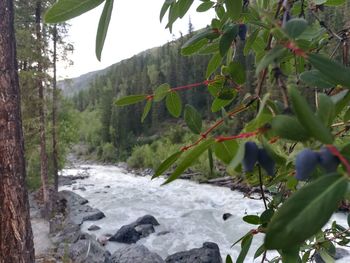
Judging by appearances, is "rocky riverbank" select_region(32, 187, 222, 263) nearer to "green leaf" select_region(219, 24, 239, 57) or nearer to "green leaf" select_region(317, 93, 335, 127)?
"green leaf" select_region(219, 24, 239, 57)

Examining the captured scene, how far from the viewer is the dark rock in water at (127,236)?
8008mm

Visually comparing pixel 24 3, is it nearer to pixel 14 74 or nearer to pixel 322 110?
pixel 14 74

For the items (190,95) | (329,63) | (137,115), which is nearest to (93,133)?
(137,115)

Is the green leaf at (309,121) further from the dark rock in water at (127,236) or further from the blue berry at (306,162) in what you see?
the dark rock in water at (127,236)

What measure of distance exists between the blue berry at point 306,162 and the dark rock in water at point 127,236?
8.08 m

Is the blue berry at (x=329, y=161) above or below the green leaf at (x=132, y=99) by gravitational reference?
below

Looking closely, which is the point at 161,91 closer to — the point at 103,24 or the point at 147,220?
the point at 103,24

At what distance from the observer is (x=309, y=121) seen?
263mm

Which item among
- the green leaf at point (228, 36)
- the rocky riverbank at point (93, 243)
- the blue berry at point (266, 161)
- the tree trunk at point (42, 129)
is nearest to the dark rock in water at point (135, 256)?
the rocky riverbank at point (93, 243)

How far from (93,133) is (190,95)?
12.7m

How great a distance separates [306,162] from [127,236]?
326 inches

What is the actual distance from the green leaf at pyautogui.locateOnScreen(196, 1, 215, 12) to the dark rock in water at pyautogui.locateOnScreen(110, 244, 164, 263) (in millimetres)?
5539

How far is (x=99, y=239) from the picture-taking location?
26.7 ft

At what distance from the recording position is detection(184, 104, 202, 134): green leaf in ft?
1.62
